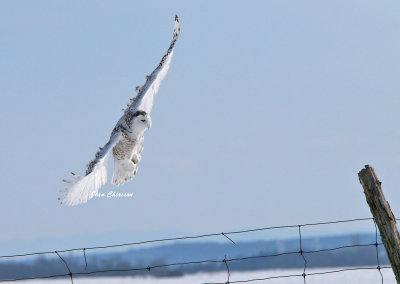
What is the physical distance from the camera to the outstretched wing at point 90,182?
6.96 meters

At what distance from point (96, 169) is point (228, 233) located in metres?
2.78

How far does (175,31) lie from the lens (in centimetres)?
994

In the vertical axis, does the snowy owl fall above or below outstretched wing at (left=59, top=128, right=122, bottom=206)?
above

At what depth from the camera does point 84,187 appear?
7137 mm

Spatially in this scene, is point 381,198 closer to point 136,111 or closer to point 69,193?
point 69,193

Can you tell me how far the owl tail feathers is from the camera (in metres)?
6.96

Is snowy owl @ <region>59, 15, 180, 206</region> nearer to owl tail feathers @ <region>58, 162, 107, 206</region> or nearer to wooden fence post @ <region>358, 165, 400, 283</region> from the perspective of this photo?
owl tail feathers @ <region>58, 162, 107, 206</region>

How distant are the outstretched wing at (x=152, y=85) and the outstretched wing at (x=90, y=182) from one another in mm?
1954

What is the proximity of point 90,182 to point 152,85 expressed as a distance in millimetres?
2566

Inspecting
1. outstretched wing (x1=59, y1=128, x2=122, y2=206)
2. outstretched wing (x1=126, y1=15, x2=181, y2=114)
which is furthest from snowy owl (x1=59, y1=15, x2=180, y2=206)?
outstretched wing (x1=59, y1=128, x2=122, y2=206)

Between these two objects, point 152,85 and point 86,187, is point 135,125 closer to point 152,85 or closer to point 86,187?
point 152,85

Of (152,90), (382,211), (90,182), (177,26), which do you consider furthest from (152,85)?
(382,211)

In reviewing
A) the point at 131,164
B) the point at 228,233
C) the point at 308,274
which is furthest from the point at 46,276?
the point at 131,164

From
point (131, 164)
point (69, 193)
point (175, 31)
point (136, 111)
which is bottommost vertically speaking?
point (69, 193)
